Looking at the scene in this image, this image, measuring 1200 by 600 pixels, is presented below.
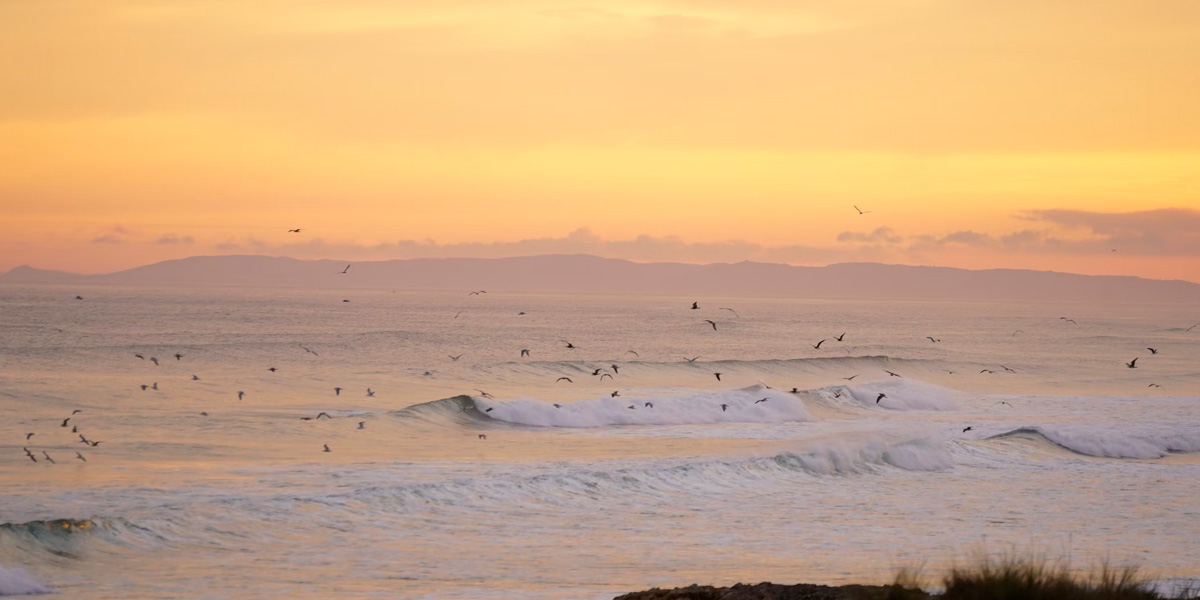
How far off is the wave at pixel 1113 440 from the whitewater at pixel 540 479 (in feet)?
0.32

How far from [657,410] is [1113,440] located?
1358 cm

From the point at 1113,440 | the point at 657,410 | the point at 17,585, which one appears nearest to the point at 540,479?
the point at 17,585

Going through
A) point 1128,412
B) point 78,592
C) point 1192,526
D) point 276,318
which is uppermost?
point 276,318

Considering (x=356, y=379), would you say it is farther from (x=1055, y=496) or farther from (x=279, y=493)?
(x=1055, y=496)

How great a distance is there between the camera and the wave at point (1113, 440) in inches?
1103

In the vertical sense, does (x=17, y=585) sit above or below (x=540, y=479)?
below

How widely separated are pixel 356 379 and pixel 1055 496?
30.1 metres

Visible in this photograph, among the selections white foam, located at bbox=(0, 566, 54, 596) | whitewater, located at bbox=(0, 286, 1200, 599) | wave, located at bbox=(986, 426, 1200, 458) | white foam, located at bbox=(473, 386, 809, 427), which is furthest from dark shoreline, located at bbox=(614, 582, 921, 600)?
white foam, located at bbox=(473, 386, 809, 427)

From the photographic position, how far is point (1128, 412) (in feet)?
123

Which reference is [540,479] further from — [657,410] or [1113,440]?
[1113,440]

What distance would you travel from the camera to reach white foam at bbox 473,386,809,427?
33.9 meters

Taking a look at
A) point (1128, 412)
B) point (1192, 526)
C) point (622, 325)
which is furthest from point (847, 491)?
point (622, 325)

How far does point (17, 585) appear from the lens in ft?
42.4

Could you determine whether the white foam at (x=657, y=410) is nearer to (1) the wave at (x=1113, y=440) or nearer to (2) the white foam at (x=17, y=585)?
(1) the wave at (x=1113, y=440)
